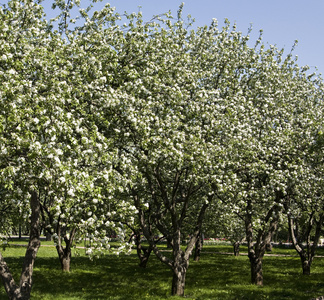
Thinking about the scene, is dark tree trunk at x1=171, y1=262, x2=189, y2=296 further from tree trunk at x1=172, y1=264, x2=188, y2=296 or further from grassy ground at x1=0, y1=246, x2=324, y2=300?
grassy ground at x1=0, y1=246, x2=324, y2=300

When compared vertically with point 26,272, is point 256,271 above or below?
below

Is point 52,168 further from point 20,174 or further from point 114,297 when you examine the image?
point 114,297

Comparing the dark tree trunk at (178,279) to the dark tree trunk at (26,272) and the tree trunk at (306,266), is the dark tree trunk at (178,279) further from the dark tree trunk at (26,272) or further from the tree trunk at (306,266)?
the tree trunk at (306,266)

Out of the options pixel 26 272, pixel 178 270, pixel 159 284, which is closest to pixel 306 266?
pixel 159 284

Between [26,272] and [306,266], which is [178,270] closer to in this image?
[26,272]

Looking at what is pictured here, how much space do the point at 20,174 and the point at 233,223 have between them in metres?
23.6

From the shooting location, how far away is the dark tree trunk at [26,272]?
44.6ft

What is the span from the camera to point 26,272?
14.4m

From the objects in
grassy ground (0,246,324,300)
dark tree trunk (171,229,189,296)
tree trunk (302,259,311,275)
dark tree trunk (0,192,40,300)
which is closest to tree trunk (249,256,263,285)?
grassy ground (0,246,324,300)

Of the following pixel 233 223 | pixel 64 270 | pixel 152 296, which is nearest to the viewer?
pixel 152 296

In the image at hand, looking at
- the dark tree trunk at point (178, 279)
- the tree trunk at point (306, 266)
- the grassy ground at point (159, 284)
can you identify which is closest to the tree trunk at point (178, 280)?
the dark tree trunk at point (178, 279)

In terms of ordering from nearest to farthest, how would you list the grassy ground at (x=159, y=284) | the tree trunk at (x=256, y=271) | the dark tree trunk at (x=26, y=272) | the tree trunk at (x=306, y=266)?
the dark tree trunk at (x=26, y=272) → the grassy ground at (x=159, y=284) → the tree trunk at (x=256, y=271) → the tree trunk at (x=306, y=266)

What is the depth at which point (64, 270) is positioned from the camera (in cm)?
2656

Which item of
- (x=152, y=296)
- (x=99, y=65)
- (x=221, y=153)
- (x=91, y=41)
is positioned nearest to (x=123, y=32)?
(x=91, y=41)
